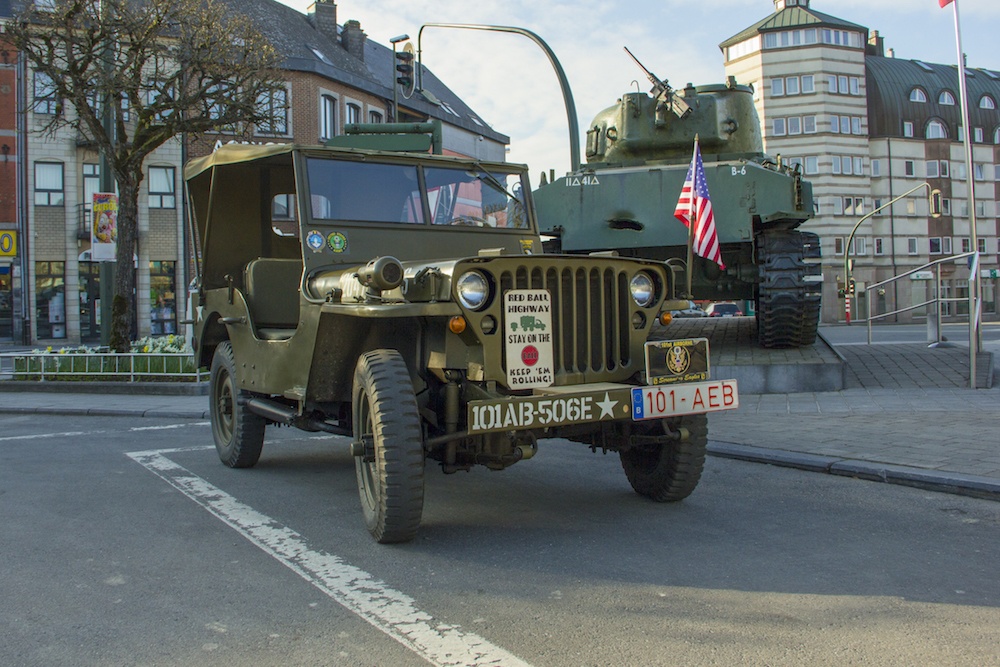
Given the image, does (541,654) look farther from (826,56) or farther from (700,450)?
(826,56)

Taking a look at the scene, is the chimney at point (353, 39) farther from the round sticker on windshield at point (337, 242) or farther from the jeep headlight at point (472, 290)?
the jeep headlight at point (472, 290)

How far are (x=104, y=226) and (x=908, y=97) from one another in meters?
60.6

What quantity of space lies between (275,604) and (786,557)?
2.33m

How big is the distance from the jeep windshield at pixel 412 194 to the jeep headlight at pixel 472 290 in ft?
6.11

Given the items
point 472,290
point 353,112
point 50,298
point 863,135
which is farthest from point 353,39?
point 472,290

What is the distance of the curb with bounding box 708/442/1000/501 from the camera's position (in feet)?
19.5

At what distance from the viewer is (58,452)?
8570 mm

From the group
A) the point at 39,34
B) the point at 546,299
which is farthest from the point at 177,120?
the point at 546,299

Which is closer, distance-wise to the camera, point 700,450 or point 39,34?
point 700,450

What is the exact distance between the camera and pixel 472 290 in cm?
473

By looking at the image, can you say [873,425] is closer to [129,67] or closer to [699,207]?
[699,207]

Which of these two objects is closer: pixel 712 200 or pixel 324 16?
pixel 712 200

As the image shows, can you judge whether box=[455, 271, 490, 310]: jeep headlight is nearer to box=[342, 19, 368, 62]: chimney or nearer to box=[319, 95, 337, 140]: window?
box=[319, 95, 337, 140]: window

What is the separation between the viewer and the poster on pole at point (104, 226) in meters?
16.5
